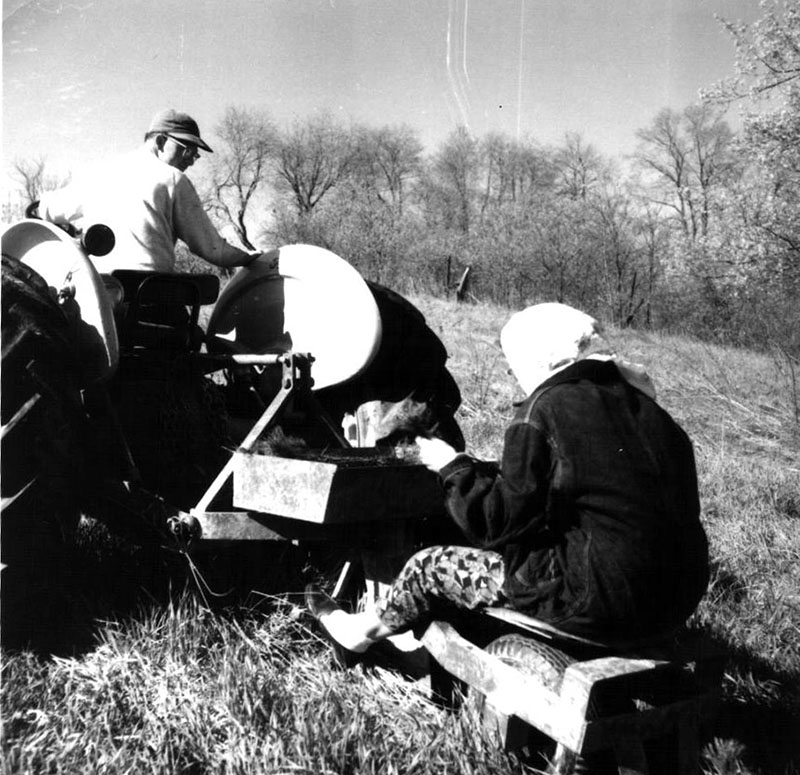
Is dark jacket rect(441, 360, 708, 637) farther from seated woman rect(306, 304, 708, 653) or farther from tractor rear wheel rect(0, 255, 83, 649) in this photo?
tractor rear wheel rect(0, 255, 83, 649)

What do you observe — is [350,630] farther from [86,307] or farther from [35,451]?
[86,307]

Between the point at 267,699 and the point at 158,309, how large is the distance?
5.65 feet

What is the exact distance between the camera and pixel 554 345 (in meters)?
2.75

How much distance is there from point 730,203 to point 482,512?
15.9m

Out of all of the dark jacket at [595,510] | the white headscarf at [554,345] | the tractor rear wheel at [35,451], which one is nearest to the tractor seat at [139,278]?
the tractor rear wheel at [35,451]

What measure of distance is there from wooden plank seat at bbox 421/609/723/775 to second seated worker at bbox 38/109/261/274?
2175 mm

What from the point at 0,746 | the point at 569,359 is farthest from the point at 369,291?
the point at 0,746

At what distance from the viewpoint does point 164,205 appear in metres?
4.18

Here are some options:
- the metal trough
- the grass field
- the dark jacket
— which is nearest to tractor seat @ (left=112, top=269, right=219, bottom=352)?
the metal trough

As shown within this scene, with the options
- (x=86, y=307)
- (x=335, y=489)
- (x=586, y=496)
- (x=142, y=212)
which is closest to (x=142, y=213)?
(x=142, y=212)

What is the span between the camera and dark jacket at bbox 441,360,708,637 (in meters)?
2.58

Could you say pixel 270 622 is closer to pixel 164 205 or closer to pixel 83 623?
pixel 83 623

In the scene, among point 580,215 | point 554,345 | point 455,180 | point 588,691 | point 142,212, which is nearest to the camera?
point 588,691

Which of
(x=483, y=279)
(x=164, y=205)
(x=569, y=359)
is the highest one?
(x=164, y=205)
